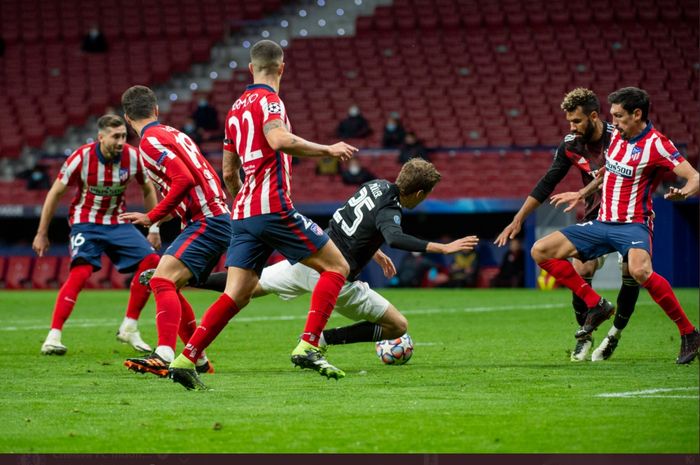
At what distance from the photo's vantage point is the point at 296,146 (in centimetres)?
685

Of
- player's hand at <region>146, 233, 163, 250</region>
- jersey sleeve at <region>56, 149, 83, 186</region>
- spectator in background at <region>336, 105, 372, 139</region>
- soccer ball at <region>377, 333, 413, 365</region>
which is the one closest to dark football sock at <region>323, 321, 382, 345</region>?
soccer ball at <region>377, 333, 413, 365</region>

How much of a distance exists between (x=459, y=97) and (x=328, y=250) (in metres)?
20.1

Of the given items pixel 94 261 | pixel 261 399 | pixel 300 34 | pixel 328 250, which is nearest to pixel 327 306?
pixel 328 250

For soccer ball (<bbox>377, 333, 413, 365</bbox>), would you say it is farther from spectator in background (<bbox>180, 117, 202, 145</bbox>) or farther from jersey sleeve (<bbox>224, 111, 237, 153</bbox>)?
spectator in background (<bbox>180, 117, 202, 145</bbox>)

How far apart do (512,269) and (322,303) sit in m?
15.0

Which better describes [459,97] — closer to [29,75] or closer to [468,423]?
[29,75]

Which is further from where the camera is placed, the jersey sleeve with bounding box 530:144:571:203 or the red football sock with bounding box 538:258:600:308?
the jersey sleeve with bounding box 530:144:571:203

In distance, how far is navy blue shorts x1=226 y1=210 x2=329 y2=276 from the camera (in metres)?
7.21

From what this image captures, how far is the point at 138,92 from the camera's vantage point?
8.26m

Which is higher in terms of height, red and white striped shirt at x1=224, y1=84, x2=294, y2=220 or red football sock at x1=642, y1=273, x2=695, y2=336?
red and white striped shirt at x1=224, y1=84, x2=294, y2=220

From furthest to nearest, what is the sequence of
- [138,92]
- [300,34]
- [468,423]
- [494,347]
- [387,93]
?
[300,34] < [387,93] < [494,347] < [138,92] < [468,423]

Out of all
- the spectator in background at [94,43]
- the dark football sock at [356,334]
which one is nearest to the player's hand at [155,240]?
the dark football sock at [356,334]

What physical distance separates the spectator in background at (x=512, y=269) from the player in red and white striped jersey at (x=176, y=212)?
46.7 ft

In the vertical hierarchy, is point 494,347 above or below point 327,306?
below
